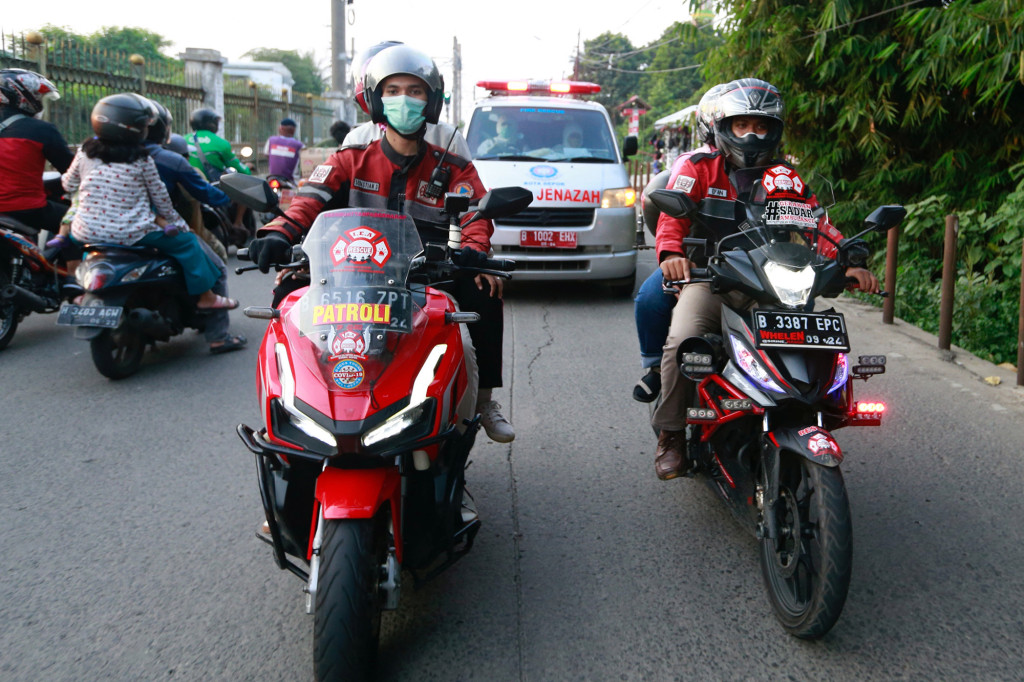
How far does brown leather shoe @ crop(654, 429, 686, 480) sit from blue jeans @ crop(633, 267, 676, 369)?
0.39 meters

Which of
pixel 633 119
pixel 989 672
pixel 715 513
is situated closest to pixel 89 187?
pixel 715 513

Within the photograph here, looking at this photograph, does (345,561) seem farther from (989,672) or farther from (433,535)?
(989,672)

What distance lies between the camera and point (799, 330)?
3.05 meters

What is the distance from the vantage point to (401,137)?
368 centimetres

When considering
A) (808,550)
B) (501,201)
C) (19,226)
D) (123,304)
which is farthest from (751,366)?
(19,226)

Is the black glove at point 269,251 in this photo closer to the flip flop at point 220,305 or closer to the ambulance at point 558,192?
the flip flop at point 220,305

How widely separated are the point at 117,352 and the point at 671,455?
165 inches

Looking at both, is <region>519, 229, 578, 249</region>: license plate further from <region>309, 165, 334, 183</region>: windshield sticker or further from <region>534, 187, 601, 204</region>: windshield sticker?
<region>309, 165, 334, 183</region>: windshield sticker

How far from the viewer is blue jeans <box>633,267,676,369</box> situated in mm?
4145

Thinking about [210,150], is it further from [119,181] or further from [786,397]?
[786,397]

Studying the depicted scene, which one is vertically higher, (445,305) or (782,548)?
(445,305)

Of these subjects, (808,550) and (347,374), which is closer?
(347,374)

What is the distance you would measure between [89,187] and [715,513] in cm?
473

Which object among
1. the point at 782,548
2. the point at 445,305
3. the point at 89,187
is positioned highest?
the point at 89,187
